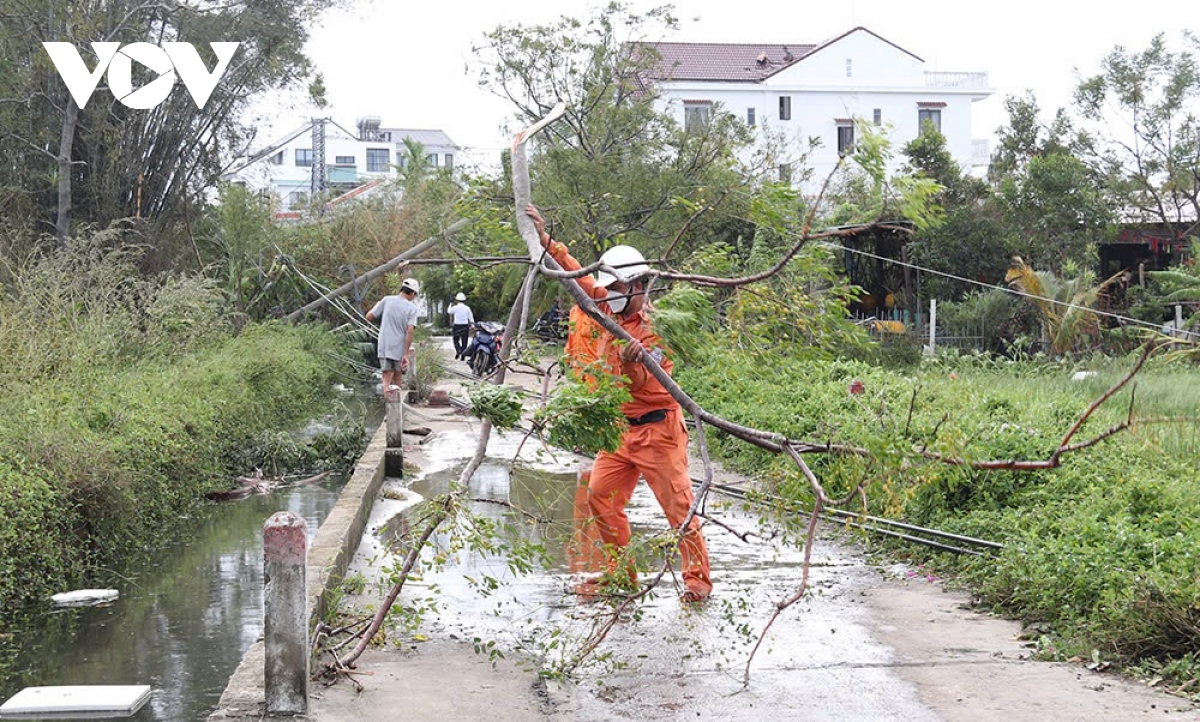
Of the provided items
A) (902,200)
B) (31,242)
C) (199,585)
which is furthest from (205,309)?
(902,200)

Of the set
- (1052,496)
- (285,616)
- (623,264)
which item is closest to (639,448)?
(623,264)

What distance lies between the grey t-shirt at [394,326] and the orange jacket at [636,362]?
30.0ft

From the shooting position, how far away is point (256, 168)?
97.6 ft

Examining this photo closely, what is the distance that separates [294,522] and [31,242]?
16.7m

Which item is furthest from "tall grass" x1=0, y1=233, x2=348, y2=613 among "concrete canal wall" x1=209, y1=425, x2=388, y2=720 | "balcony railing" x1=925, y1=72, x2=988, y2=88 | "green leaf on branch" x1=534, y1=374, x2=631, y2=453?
"balcony railing" x1=925, y1=72, x2=988, y2=88

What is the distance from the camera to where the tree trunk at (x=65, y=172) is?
1955 centimetres

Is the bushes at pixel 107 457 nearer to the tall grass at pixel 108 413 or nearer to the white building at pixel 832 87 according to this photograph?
the tall grass at pixel 108 413

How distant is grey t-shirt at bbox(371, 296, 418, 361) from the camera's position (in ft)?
53.3

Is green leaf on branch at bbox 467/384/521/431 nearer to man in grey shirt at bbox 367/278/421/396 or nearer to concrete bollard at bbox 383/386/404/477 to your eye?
concrete bollard at bbox 383/386/404/477

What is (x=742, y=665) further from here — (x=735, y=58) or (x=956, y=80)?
(x=956, y=80)

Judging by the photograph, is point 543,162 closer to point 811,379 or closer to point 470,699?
point 811,379

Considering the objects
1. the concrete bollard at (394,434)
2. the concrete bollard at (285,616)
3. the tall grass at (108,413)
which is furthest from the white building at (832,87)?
the concrete bollard at (285,616)

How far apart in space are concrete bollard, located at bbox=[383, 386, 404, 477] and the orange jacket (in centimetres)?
556

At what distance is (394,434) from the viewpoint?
12625 millimetres
